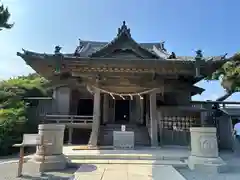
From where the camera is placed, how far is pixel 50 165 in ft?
18.2

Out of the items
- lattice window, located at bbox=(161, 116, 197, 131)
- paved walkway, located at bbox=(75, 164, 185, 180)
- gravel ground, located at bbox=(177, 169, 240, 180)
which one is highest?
lattice window, located at bbox=(161, 116, 197, 131)

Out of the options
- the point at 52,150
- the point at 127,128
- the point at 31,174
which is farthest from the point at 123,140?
the point at 31,174

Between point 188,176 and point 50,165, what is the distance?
3.79 meters

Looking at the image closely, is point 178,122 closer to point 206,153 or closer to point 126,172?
point 206,153

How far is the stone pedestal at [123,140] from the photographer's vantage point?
876cm

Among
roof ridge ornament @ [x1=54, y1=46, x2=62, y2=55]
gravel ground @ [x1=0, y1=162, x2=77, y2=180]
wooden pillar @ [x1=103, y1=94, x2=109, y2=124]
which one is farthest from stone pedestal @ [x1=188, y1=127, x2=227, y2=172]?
wooden pillar @ [x1=103, y1=94, x2=109, y2=124]

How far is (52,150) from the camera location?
5781 mm

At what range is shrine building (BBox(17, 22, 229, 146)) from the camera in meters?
8.52

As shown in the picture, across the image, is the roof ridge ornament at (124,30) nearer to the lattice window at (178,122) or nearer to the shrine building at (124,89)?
the shrine building at (124,89)

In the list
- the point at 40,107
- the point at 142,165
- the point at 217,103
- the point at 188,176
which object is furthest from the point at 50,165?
the point at 217,103

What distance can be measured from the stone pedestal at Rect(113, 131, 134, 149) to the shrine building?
2.99ft

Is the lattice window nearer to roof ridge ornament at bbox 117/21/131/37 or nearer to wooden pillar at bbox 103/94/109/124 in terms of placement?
wooden pillar at bbox 103/94/109/124

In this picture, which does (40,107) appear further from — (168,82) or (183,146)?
(183,146)

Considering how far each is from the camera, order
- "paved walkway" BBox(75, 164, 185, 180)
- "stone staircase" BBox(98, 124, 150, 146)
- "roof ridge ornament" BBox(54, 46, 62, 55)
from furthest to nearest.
Result: "stone staircase" BBox(98, 124, 150, 146), "roof ridge ornament" BBox(54, 46, 62, 55), "paved walkway" BBox(75, 164, 185, 180)
